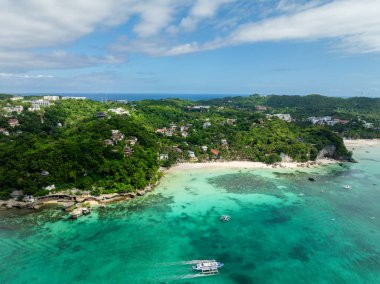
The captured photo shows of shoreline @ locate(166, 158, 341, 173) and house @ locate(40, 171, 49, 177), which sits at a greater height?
house @ locate(40, 171, 49, 177)

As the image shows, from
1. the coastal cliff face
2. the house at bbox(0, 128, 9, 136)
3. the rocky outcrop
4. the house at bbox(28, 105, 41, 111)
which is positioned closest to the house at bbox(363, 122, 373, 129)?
the coastal cliff face

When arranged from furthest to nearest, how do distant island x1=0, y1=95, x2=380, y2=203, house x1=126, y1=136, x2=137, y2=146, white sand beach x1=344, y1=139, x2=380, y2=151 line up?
white sand beach x1=344, y1=139, x2=380, y2=151
house x1=126, y1=136, x2=137, y2=146
distant island x1=0, y1=95, x2=380, y2=203

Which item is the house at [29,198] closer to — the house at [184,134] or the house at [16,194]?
the house at [16,194]

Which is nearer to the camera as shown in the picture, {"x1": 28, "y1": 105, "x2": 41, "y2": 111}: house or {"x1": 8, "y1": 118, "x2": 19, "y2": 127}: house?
{"x1": 8, "y1": 118, "x2": 19, "y2": 127}: house

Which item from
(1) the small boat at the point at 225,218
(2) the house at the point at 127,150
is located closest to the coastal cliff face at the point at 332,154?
(1) the small boat at the point at 225,218

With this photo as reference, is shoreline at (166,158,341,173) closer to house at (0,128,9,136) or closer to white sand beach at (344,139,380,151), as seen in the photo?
white sand beach at (344,139,380,151)

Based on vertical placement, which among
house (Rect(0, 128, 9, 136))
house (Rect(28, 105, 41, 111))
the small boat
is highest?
house (Rect(28, 105, 41, 111))
